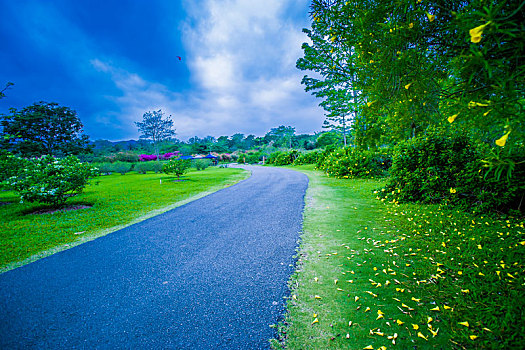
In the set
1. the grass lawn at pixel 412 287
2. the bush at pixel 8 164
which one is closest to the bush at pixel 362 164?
the grass lawn at pixel 412 287

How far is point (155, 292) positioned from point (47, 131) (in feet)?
87.9

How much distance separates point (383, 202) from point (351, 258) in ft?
12.9

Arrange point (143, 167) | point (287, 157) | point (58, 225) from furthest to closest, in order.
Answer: point (287, 157) < point (143, 167) < point (58, 225)

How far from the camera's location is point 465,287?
2266 mm

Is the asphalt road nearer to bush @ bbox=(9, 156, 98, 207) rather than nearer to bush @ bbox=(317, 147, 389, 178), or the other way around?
bush @ bbox=(9, 156, 98, 207)

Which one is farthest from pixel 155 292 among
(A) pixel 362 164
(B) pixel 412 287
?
(A) pixel 362 164

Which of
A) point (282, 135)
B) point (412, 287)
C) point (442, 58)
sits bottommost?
point (412, 287)

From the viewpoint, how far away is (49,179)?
21.3 feet

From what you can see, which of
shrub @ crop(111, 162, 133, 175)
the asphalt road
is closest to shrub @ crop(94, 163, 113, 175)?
shrub @ crop(111, 162, 133, 175)

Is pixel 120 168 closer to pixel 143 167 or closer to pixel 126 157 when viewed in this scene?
pixel 143 167

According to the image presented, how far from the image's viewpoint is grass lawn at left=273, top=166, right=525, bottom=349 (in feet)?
5.72

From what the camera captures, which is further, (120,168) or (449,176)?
(120,168)

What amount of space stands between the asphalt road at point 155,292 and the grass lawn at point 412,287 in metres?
0.41

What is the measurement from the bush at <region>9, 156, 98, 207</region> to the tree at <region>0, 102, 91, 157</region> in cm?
1615
